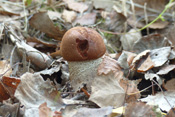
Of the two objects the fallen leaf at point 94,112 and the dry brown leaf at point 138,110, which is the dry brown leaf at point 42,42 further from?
the dry brown leaf at point 138,110

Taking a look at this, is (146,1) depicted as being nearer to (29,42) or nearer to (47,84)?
(29,42)

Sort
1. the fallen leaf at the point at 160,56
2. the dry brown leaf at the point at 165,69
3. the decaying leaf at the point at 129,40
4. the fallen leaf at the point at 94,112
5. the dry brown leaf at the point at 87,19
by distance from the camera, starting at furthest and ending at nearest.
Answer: the dry brown leaf at the point at 87,19
the decaying leaf at the point at 129,40
the fallen leaf at the point at 160,56
the dry brown leaf at the point at 165,69
the fallen leaf at the point at 94,112

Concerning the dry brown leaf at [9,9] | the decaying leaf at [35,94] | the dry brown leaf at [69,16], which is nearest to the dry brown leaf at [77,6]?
the dry brown leaf at [69,16]

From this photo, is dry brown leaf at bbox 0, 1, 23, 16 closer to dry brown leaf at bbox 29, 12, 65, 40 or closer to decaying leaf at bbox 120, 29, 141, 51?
dry brown leaf at bbox 29, 12, 65, 40

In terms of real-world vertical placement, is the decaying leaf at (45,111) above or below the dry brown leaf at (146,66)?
below

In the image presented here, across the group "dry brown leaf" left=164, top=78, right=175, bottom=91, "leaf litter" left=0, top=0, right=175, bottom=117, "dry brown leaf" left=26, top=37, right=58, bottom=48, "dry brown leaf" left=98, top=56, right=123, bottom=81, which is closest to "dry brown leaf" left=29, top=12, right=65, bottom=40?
"leaf litter" left=0, top=0, right=175, bottom=117

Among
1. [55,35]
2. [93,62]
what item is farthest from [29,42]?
[93,62]
